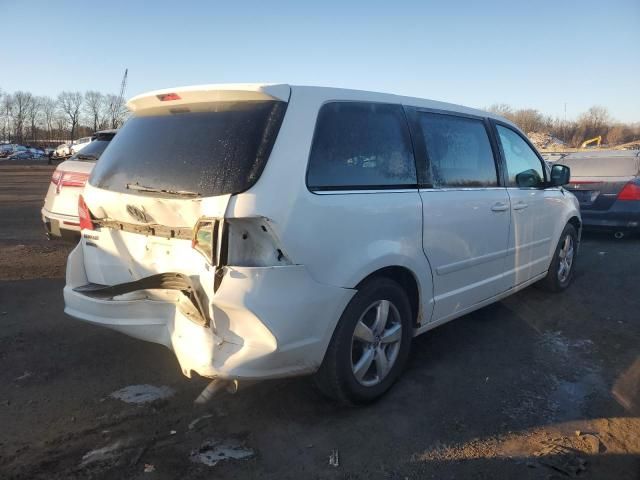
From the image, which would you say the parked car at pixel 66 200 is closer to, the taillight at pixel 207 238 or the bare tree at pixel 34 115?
the taillight at pixel 207 238

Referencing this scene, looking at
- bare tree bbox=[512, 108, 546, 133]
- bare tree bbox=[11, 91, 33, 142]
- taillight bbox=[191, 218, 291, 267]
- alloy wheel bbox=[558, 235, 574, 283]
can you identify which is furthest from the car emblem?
bare tree bbox=[11, 91, 33, 142]

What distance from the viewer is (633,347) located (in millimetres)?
4168

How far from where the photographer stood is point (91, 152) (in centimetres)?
662

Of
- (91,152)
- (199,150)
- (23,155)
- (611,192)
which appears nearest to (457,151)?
(199,150)

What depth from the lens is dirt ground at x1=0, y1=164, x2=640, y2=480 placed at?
262cm

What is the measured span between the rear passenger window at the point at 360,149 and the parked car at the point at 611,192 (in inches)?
243

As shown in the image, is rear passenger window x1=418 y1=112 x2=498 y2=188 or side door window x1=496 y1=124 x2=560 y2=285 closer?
rear passenger window x1=418 y1=112 x2=498 y2=188

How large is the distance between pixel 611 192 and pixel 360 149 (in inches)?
264

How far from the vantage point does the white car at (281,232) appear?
260 centimetres

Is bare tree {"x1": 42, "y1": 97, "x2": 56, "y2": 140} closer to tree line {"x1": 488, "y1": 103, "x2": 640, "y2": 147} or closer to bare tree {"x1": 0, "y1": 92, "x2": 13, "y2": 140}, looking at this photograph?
bare tree {"x1": 0, "y1": 92, "x2": 13, "y2": 140}

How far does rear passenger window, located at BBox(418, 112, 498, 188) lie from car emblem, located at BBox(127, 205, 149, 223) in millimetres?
1901

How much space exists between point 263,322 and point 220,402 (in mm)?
957

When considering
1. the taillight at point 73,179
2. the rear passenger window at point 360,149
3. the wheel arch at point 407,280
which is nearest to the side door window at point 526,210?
the wheel arch at point 407,280

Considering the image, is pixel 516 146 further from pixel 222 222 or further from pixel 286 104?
pixel 222 222
